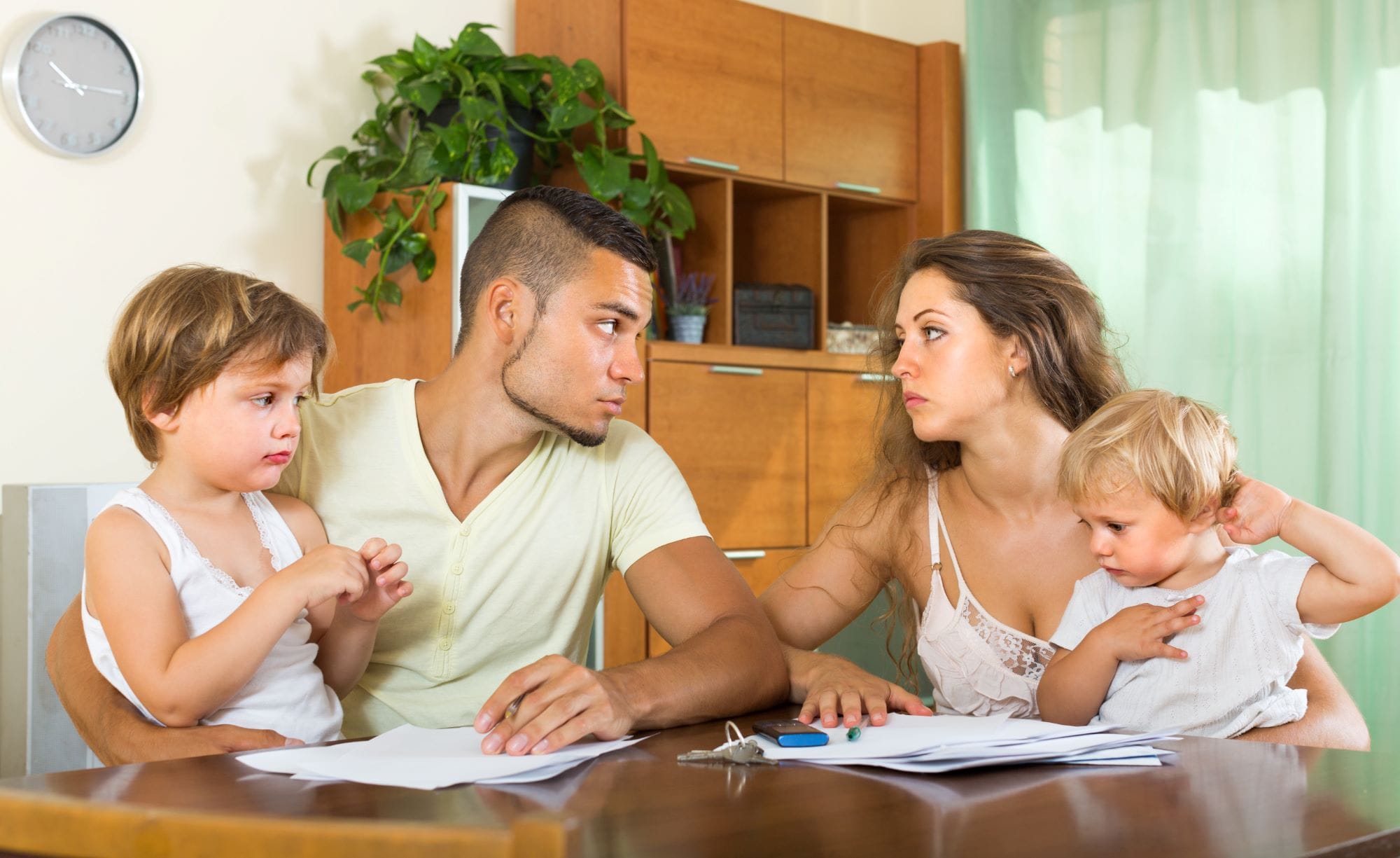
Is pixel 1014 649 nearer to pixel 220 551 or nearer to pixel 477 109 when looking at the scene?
pixel 220 551

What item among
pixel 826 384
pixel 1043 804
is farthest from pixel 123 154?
pixel 1043 804

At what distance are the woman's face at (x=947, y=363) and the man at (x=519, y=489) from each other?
340 millimetres

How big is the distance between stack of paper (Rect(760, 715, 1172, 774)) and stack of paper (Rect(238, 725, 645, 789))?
0.60ft

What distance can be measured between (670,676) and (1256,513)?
→ 2.10 ft

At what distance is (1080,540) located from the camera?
1.72 meters

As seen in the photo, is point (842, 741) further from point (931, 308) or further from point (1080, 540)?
Answer: point (931, 308)

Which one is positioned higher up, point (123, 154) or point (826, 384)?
point (123, 154)

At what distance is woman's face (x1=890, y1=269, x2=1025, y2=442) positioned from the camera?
5.75 feet

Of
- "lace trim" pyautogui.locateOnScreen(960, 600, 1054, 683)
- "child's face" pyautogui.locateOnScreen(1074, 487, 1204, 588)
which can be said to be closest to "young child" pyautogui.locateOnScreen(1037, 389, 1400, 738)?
"child's face" pyautogui.locateOnScreen(1074, 487, 1204, 588)

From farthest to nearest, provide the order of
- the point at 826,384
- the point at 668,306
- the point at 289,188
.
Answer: the point at 826,384
the point at 668,306
the point at 289,188

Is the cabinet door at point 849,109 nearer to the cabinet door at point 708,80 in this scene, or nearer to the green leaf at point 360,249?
the cabinet door at point 708,80

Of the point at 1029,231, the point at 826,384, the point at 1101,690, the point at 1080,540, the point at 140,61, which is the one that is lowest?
the point at 1101,690

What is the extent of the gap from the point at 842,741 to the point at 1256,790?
1.10 feet

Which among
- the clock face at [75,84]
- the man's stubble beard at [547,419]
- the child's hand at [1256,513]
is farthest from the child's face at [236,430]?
the clock face at [75,84]
